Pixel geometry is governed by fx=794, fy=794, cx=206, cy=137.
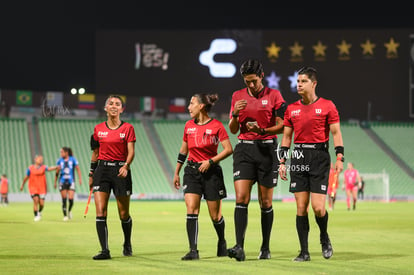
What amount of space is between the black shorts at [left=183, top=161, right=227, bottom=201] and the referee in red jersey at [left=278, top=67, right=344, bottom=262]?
108 cm

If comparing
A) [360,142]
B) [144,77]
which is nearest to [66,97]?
[144,77]

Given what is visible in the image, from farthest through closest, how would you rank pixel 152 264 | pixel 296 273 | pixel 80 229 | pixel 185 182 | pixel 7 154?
pixel 7 154
pixel 80 229
pixel 185 182
pixel 152 264
pixel 296 273

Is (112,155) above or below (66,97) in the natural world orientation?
below

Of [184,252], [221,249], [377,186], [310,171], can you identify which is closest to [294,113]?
[310,171]

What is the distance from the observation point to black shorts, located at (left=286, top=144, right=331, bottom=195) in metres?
11.3

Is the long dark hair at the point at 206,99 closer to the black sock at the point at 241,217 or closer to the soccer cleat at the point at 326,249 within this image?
the black sock at the point at 241,217

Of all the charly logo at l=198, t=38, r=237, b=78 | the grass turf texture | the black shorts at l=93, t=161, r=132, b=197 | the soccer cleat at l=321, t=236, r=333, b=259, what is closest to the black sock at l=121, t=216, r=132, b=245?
the grass turf texture

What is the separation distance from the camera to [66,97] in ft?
196

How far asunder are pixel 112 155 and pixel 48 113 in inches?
1952

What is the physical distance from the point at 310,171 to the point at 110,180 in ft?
10.1

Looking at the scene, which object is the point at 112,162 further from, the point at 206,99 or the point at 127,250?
the point at 206,99

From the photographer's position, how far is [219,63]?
186 feet

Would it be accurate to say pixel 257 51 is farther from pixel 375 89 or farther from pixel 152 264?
pixel 152 264

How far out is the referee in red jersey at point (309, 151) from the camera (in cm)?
1131
